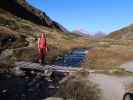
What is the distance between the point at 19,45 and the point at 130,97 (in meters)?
30.9

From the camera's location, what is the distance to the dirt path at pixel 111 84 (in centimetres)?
2286

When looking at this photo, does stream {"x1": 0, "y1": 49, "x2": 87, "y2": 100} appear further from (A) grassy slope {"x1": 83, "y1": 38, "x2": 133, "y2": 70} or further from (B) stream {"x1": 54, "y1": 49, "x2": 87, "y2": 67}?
(B) stream {"x1": 54, "y1": 49, "x2": 87, "y2": 67}

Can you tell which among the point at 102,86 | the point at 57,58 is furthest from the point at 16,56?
the point at 102,86

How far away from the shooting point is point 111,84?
26.1 m

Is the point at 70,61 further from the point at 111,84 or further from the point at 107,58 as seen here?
the point at 111,84

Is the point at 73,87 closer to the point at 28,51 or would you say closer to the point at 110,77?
the point at 110,77

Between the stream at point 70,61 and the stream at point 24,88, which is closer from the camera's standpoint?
the stream at point 24,88

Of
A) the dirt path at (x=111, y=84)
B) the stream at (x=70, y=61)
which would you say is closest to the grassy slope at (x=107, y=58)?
the stream at (x=70, y=61)

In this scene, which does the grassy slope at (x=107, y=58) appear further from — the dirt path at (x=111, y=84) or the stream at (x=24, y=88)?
the stream at (x=24, y=88)

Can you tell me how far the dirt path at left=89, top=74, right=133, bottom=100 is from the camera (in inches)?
900

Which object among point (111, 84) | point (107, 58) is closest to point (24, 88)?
point (111, 84)

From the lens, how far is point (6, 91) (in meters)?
24.9

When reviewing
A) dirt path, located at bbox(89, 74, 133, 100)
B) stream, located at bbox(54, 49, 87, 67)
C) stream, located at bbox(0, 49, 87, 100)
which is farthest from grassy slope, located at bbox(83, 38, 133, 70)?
stream, located at bbox(0, 49, 87, 100)

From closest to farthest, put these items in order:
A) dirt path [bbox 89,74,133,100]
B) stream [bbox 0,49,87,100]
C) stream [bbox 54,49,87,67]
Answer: dirt path [bbox 89,74,133,100] < stream [bbox 0,49,87,100] < stream [bbox 54,49,87,67]
